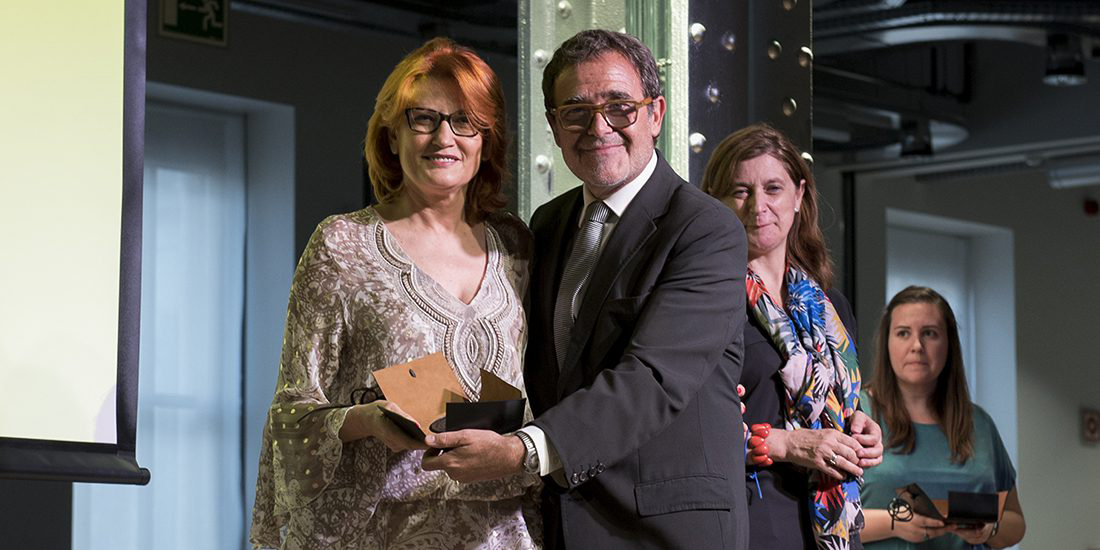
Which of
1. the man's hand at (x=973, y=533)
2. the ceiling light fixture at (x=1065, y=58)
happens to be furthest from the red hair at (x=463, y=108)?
the ceiling light fixture at (x=1065, y=58)

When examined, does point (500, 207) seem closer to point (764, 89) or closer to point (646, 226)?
point (646, 226)

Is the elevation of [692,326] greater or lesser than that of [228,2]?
lesser

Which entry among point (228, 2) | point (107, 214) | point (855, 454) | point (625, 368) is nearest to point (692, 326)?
point (625, 368)

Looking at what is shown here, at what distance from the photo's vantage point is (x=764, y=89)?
9.29 ft

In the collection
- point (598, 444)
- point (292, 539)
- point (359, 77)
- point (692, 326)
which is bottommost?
point (292, 539)

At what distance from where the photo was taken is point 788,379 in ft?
8.05

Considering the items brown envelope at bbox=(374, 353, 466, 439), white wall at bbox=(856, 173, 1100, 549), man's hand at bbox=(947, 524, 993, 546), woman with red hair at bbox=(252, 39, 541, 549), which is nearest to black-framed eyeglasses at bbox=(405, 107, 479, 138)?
woman with red hair at bbox=(252, 39, 541, 549)

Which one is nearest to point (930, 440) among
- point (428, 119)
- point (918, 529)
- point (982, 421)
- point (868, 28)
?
point (982, 421)

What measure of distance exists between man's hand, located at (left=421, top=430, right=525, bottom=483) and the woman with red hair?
18 centimetres

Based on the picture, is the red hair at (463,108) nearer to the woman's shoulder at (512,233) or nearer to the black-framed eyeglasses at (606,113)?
the woman's shoulder at (512,233)

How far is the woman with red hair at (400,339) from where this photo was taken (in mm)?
2066

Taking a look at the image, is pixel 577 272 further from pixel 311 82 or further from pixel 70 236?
pixel 311 82

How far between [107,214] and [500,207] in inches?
22.8

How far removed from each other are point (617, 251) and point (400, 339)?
326mm
